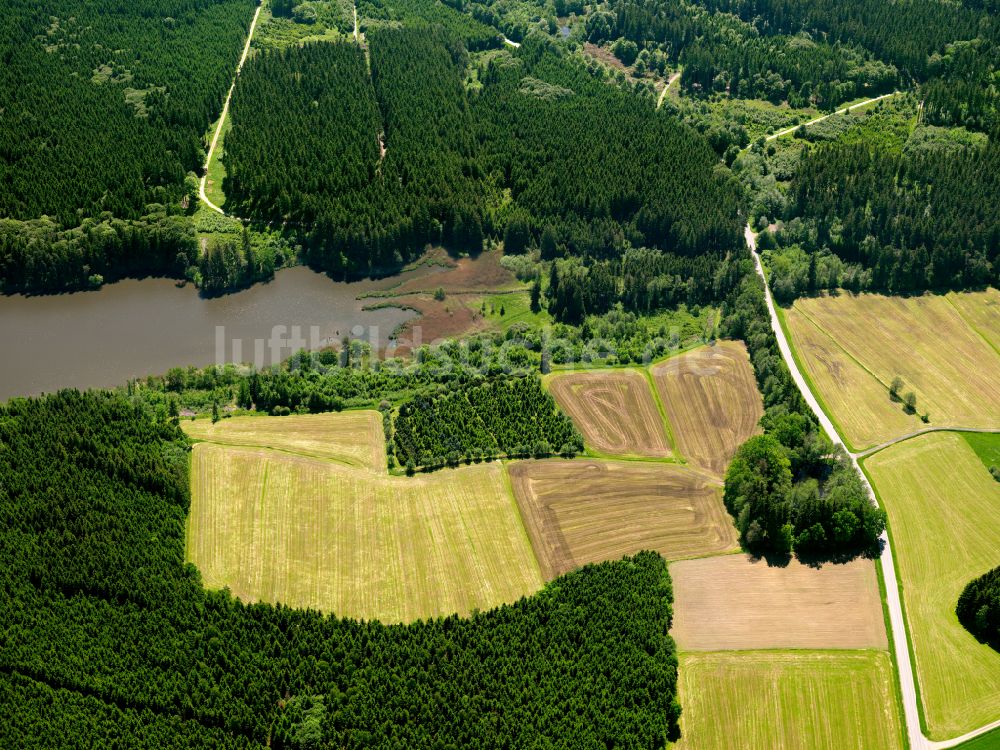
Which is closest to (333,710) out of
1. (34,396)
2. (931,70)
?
(34,396)

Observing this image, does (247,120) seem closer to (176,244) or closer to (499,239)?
(176,244)

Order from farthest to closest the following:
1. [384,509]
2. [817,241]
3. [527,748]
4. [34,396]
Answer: [817,241]
[34,396]
[384,509]
[527,748]

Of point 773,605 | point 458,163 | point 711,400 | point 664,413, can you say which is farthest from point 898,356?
point 458,163

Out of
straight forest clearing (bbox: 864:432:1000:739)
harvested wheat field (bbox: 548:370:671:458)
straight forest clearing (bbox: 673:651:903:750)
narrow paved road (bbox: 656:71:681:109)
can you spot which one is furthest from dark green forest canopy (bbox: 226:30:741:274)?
straight forest clearing (bbox: 673:651:903:750)

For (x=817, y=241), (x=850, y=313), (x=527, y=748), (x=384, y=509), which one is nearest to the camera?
(x=527, y=748)

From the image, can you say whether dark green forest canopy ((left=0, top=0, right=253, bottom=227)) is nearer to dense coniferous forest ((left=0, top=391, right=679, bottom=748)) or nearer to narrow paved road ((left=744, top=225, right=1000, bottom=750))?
dense coniferous forest ((left=0, top=391, right=679, bottom=748))

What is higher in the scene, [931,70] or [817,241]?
[931,70]

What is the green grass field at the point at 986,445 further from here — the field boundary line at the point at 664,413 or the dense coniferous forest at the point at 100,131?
the dense coniferous forest at the point at 100,131

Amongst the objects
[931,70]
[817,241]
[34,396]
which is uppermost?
[931,70]

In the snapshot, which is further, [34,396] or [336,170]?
[336,170]
